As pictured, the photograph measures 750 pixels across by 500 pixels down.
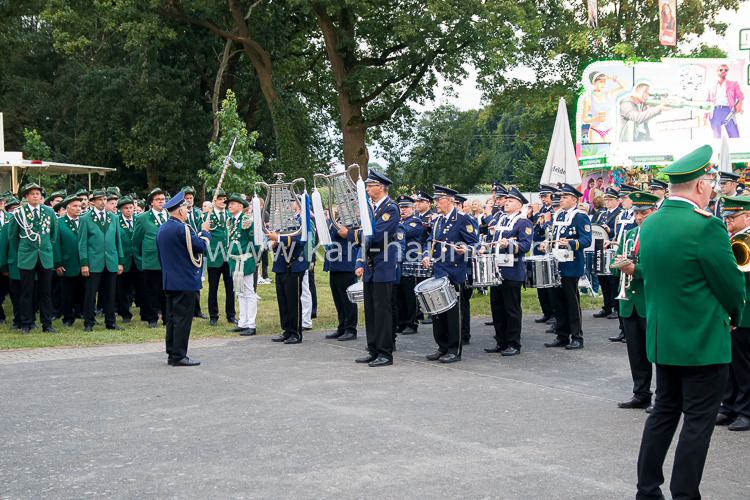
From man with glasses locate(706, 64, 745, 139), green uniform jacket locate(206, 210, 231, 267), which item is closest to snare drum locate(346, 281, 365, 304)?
green uniform jacket locate(206, 210, 231, 267)

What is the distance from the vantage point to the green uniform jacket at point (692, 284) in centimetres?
499

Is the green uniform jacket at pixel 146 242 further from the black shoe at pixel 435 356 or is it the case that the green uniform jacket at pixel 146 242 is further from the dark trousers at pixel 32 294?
the black shoe at pixel 435 356

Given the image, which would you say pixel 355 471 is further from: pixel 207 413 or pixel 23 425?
pixel 23 425

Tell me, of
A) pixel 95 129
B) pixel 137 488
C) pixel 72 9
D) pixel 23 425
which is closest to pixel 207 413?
pixel 23 425

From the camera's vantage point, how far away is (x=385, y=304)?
10.6 meters

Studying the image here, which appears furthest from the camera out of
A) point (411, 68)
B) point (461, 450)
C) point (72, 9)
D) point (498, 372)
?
point (72, 9)

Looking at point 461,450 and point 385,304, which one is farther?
point 385,304

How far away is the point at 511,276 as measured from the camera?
11430mm

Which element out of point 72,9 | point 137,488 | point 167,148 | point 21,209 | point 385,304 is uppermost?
point 72,9

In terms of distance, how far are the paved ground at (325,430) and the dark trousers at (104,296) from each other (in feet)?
8.72

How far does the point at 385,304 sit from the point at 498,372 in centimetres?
162

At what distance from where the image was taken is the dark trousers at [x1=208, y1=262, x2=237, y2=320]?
14.5 m

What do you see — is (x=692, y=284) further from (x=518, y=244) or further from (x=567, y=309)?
(x=567, y=309)

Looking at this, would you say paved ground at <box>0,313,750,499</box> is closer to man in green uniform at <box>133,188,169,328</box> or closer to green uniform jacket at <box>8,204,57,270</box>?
green uniform jacket at <box>8,204,57,270</box>
